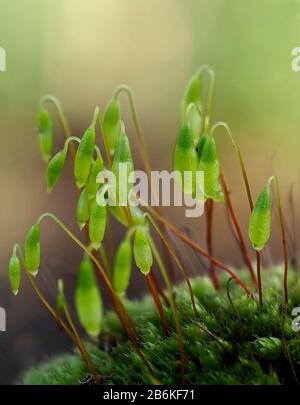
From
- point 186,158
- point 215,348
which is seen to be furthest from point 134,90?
point 215,348

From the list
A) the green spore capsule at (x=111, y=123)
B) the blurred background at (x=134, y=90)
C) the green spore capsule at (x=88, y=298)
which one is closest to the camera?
the green spore capsule at (x=88, y=298)

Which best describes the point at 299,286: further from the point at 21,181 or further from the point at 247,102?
the point at 21,181

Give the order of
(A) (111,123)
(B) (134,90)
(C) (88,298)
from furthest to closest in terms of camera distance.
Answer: (B) (134,90) < (A) (111,123) < (C) (88,298)

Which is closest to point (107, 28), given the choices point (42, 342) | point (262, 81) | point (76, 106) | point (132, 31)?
point (132, 31)

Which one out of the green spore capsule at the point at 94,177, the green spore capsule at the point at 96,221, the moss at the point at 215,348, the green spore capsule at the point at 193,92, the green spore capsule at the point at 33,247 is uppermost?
the green spore capsule at the point at 193,92

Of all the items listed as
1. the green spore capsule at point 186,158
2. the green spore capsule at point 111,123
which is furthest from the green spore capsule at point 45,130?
the green spore capsule at point 186,158

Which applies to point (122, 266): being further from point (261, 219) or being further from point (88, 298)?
point (261, 219)

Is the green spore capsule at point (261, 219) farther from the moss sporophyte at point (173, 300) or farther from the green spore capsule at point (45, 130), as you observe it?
the green spore capsule at point (45, 130)
